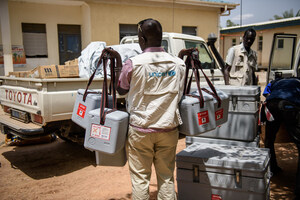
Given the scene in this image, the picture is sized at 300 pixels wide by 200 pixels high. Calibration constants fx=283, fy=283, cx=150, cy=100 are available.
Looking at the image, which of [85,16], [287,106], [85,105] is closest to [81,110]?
[85,105]

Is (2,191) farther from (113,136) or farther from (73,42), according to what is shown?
(73,42)

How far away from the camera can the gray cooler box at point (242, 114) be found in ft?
10.4

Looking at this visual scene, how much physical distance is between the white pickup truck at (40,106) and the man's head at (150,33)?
204cm

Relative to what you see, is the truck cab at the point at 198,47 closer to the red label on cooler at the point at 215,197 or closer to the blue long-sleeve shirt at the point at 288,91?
the blue long-sleeve shirt at the point at 288,91

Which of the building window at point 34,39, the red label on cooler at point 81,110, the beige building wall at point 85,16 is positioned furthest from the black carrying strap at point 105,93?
the building window at point 34,39

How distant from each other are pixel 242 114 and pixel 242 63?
1880 millimetres

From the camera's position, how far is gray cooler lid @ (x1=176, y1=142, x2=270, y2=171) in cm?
240

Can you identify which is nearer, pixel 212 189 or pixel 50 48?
pixel 212 189

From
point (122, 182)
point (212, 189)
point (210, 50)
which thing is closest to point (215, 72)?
point (210, 50)

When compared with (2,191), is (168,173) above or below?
above

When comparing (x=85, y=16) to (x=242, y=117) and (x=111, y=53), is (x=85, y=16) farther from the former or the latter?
(x=111, y=53)

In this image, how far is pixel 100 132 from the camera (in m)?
2.11

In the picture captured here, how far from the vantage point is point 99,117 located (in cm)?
212

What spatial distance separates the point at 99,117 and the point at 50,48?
9320mm
